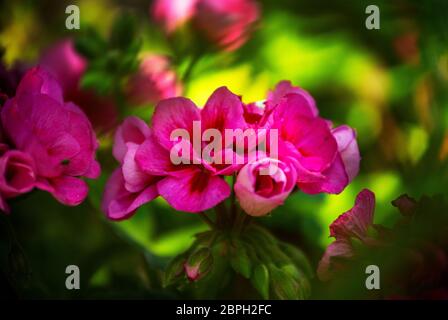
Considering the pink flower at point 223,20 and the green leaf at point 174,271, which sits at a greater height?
the pink flower at point 223,20

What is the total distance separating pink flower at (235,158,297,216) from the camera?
53 cm

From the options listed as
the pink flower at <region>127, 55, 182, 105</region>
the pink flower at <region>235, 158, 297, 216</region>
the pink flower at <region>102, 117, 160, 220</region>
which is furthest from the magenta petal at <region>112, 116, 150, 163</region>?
the pink flower at <region>127, 55, 182, 105</region>

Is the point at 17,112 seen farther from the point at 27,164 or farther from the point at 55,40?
the point at 55,40

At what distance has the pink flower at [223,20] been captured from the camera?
82cm

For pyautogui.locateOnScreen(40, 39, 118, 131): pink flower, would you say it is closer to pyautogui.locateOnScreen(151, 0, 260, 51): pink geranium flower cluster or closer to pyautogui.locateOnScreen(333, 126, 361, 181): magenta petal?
pyautogui.locateOnScreen(151, 0, 260, 51): pink geranium flower cluster

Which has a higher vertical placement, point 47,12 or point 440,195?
point 47,12

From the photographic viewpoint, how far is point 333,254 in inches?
23.3

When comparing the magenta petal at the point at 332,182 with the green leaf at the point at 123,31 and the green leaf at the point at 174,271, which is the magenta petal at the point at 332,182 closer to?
the green leaf at the point at 174,271

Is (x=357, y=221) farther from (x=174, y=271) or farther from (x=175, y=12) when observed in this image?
(x=175, y=12)

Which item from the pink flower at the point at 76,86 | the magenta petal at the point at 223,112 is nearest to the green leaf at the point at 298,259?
the magenta petal at the point at 223,112
